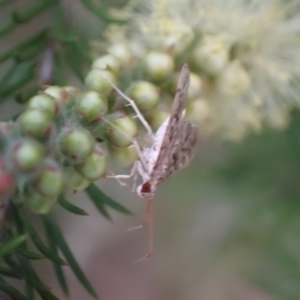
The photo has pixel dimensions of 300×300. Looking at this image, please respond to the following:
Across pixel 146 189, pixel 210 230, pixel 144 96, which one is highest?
pixel 144 96

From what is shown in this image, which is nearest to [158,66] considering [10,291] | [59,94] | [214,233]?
[59,94]

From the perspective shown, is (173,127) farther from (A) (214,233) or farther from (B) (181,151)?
(A) (214,233)

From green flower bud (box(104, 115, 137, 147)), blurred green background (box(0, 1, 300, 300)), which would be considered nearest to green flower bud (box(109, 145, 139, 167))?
green flower bud (box(104, 115, 137, 147))

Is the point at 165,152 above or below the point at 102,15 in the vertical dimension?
below

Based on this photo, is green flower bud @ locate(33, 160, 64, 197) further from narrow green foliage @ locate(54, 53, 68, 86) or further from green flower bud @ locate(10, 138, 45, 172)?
narrow green foliage @ locate(54, 53, 68, 86)

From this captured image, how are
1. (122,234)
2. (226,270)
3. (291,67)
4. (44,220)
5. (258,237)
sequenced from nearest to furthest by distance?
1. (44,220)
2. (291,67)
3. (258,237)
4. (226,270)
5. (122,234)

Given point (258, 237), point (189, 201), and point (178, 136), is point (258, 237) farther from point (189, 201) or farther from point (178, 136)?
point (178, 136)

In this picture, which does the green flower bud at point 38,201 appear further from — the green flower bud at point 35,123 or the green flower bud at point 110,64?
the green flower bud at point 110,64

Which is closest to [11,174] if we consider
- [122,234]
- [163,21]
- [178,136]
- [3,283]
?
[3,283]
